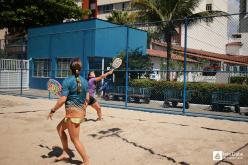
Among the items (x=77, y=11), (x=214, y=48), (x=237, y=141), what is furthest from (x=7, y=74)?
(x=214, y=48)

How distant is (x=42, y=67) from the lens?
27.6 m

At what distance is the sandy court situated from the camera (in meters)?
5.90

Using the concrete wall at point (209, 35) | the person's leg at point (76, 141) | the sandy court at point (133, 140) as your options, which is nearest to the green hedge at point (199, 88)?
the sandy court at point (133, 140)

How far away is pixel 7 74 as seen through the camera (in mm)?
23328

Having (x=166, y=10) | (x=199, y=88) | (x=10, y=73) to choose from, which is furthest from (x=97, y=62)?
(x=199, y=88)

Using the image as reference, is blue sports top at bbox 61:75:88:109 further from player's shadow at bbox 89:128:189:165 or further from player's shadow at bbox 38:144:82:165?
player's shadow at bbox 89:128:189:165

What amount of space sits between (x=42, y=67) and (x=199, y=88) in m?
15.1

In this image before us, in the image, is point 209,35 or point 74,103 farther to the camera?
point 209,35

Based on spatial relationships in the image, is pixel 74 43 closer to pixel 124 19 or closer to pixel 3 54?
pixel 124 19

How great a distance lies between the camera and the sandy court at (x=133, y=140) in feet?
19.4

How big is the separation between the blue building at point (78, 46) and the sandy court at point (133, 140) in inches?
449

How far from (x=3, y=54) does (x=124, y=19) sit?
14276 millimetres

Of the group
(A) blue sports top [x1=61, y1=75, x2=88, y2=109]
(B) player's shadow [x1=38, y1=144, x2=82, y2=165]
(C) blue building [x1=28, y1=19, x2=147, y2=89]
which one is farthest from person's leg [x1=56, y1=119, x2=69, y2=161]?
(C) blue building [x1=28, y1=19, x2=147, y2=89]

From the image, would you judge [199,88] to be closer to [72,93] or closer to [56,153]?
[56,153]
